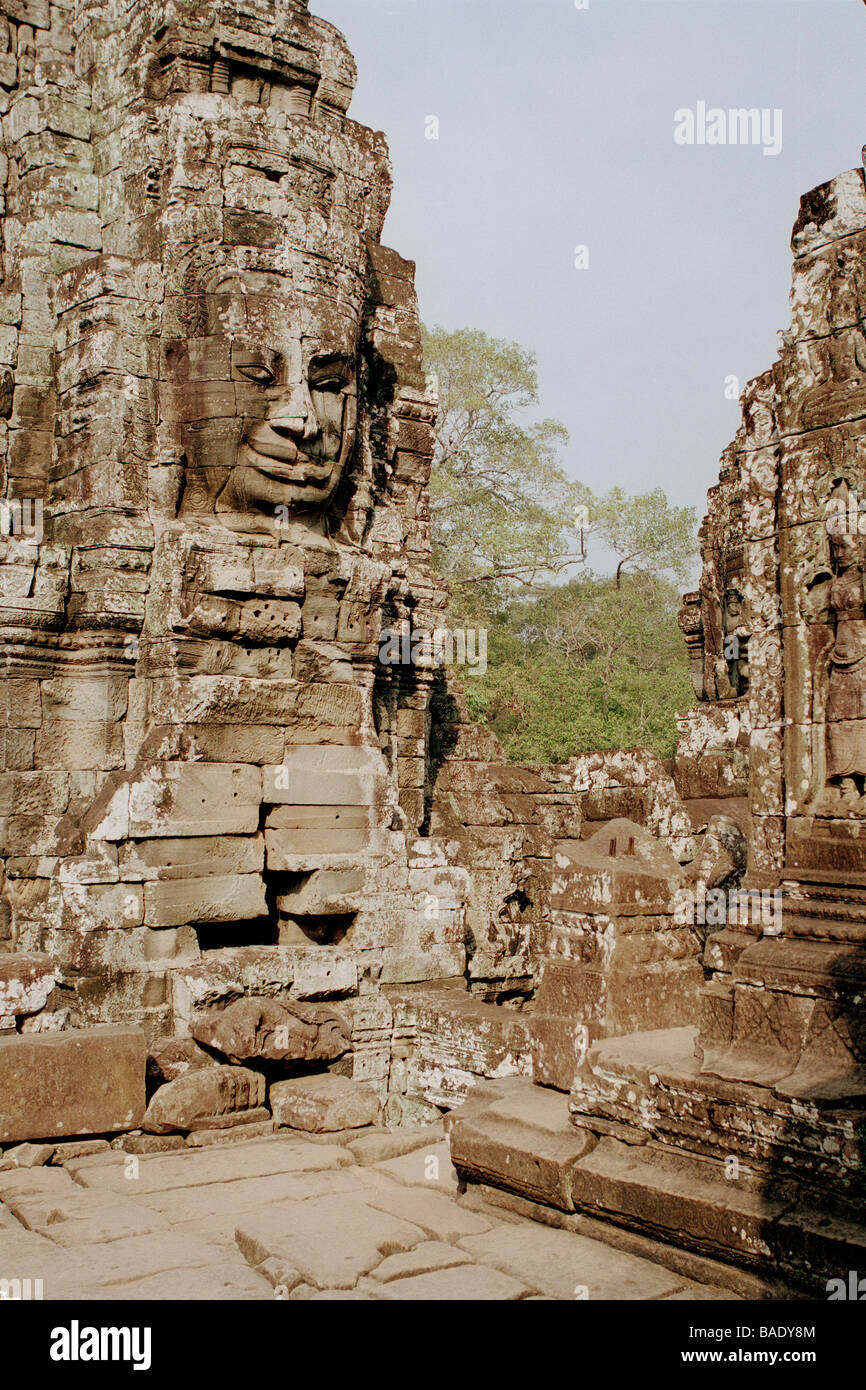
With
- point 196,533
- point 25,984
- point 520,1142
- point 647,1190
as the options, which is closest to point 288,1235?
point 520,1142

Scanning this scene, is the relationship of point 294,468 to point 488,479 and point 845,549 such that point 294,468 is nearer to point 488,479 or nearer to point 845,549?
point 845,549

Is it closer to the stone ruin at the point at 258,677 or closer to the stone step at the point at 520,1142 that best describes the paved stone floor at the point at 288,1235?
the stone step at the point at 520,1142

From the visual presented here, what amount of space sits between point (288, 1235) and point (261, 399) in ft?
15.3

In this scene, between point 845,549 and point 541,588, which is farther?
point 541,588

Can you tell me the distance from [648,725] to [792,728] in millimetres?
16442

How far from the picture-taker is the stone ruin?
507 cm

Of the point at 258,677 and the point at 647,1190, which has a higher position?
the point at 258,677

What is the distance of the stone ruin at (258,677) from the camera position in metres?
5.07

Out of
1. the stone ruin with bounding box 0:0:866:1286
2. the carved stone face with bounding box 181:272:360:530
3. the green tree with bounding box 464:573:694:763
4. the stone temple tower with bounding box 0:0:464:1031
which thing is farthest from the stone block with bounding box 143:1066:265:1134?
the green tree with bounding box 464:573:694:763

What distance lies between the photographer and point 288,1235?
4477 mm

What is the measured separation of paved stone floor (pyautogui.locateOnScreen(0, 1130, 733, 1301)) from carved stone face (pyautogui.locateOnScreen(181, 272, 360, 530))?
369 cm

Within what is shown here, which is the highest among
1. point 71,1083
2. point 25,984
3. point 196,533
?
point 196,533

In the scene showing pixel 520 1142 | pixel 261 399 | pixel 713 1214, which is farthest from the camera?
pixel 261 399

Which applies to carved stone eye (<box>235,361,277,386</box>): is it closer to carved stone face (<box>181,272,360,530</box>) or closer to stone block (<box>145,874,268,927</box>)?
carved stone face (<box>181,272,360,530</box>)
